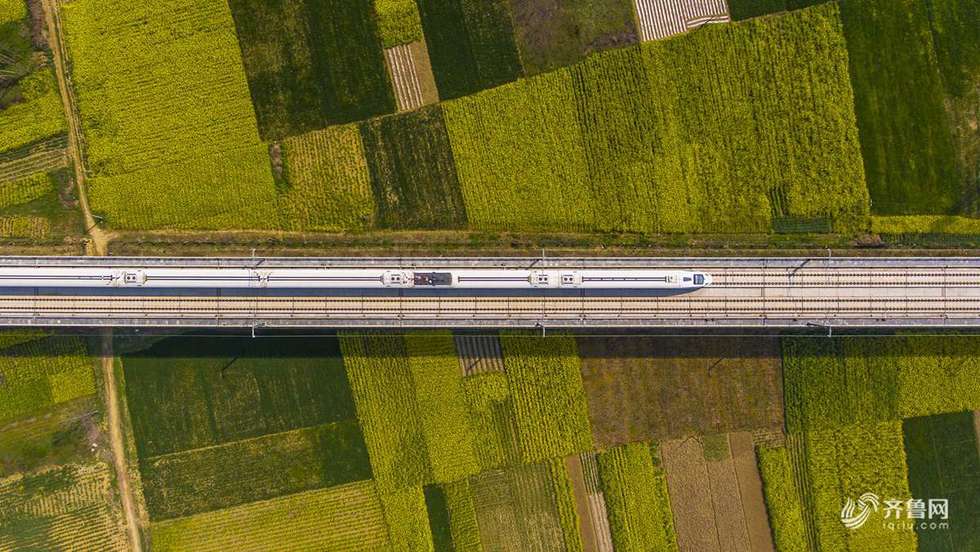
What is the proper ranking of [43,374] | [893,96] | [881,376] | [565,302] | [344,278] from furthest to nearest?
[43,374]
[881,376]
[893,96]
[565,302]
[344,278]

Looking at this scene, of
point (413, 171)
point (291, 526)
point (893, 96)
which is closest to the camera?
point (893, 96)

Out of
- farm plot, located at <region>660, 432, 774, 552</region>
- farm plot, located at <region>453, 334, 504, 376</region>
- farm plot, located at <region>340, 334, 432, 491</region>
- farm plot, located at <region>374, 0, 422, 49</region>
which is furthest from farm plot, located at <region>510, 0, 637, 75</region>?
farm plot, located at <region>660, 432, 774, 552</region>

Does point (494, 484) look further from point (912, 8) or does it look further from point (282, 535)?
point (912, 8)

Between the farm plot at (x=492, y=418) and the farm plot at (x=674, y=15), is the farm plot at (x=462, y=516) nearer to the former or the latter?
the farm plot at (x=492, y=418)

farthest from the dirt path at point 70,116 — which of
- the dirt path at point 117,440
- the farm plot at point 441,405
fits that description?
the farm plot at point 441,405

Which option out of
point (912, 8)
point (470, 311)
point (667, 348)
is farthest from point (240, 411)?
point (912, 8)

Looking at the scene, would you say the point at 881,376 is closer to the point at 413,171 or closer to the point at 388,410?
the point at 388,410

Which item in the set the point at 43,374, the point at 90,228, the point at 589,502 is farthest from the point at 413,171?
the point at 43,374
